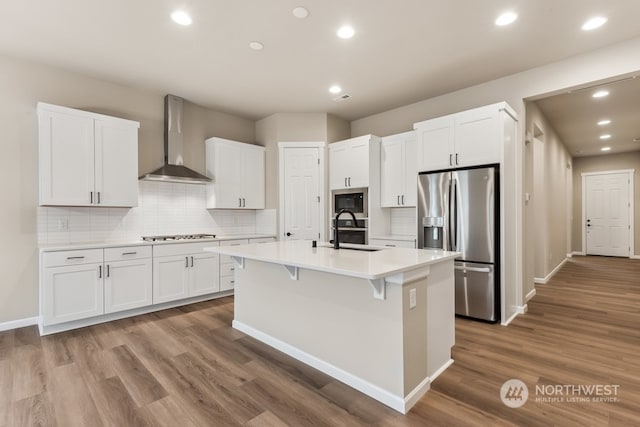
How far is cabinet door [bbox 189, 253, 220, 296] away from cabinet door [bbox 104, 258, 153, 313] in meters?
0.53

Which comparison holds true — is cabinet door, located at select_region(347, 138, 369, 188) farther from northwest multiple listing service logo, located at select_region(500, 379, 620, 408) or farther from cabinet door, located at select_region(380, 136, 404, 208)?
northwest multiple listing service logo, located at select_region(500, 379, 620, 408)

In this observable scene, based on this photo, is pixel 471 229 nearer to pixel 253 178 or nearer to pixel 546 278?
pixel 546 278

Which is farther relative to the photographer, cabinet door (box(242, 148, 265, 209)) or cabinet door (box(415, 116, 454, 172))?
cabinet door (box(242, 148, 265, 209))

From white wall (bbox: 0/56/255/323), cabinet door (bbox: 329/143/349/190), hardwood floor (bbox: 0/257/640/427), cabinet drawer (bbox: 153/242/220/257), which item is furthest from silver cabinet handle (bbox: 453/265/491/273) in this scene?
white wall (bbox: 0/56/255/323)

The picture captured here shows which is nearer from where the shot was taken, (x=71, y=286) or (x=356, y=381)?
(x=356, y=381)

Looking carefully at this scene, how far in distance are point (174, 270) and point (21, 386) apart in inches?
75.9

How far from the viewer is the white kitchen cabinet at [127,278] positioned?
356 cm

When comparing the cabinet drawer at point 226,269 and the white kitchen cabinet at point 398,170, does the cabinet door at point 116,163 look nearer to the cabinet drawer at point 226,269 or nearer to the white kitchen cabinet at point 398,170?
the cabinet drawer at point 226,269

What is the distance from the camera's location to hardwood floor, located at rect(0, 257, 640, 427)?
190 centimetres

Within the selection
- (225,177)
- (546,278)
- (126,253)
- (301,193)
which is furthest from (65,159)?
(546,278)

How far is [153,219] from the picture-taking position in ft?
14.5

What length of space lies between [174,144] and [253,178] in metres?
1.32

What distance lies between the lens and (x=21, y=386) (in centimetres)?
226

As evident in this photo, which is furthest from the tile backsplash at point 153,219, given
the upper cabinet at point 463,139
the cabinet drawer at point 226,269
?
the upper cabinet at point 463,139
